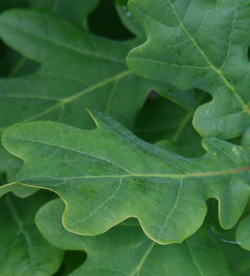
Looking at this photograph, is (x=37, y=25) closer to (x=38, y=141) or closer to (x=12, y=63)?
(x=12, y=63)

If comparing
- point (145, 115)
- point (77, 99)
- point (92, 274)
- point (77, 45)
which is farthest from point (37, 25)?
point (92, 274)

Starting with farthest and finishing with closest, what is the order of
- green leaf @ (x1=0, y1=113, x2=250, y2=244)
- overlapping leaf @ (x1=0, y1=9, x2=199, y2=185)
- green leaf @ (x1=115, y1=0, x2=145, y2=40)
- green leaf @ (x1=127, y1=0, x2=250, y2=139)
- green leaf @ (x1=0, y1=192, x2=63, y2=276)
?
green leaf @ (x1=115, y1=0, x2=145, y2=40) → overlapping leaf @ (x1=0, y1=9, x2=199, y2=185) → green leaf @ (x1=0, y1=192, x2=63, y2=276) → green leaf @ (x1=127, y1=0, x2=250, y2=139) → green leaf @ (x1=0, y1=113, x2=250, y2=244)

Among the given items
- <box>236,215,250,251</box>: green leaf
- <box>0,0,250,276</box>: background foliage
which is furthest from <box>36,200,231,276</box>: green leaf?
<box>236,215,250,251</box>: green leaf

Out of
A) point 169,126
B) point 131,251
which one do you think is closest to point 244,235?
point 131,251

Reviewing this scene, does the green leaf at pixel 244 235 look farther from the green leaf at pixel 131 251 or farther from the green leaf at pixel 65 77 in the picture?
the green leaf at pixel 65 77

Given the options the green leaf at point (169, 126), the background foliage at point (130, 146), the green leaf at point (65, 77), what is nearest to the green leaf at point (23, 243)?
the background foliage at point (130, 146)

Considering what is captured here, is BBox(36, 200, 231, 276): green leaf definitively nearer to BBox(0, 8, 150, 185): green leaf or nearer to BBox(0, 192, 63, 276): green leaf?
BBox(0, 192, 63, 276): green leaf

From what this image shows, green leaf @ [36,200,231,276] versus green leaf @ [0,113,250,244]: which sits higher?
green leaf @ [0,113,250,244]
